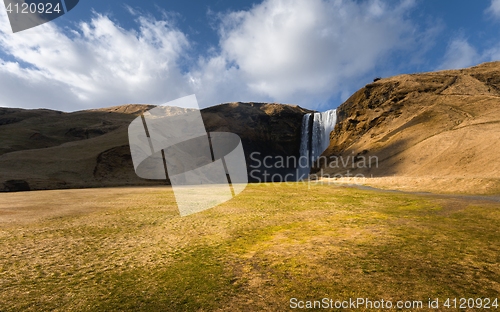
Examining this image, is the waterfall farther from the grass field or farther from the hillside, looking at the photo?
the grass field

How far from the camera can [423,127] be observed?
54.8 m

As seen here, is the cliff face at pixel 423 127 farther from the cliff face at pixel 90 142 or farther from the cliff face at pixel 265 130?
the cliff face at pixel 90 142

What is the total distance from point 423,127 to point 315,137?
38573 mm

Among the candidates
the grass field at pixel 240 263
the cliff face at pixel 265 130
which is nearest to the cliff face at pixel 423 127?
the cliff face at pixel 265 130

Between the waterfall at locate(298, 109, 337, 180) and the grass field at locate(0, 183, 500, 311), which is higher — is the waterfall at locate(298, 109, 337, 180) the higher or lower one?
the higher one

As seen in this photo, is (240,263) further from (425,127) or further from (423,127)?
(423,127)

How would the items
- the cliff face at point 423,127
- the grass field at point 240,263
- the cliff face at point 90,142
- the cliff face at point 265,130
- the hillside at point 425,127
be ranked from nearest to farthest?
the grass field at point 240,263 < the hillside at point 425,127 < the cliff face at point 423,127 < the cliff face at point 90,142 < the cliff face at point 265,130

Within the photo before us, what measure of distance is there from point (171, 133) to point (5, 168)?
152 ft

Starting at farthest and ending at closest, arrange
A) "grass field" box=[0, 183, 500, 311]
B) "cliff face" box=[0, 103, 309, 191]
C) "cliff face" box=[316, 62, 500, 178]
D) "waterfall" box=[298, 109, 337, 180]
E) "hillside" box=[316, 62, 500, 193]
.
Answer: "waterfall" box=[298, 109, 337, 180] → "cliff face" box=[0, 103, 309, 191] → "cliff face" box=[316, 62, 500, 178] → "hillside" box=[316, 62, 500, 193] → "grass field" box=[0, 183, 500, 311]

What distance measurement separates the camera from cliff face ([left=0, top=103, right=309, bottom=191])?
1795 inches

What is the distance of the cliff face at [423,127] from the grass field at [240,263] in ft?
105

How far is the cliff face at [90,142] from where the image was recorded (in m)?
45.6

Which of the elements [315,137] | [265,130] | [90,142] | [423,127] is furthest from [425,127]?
[90,142]

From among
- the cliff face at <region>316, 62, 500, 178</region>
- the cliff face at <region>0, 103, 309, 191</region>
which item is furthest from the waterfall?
the cliff face at <region>0, 103, 309, 191</region>
